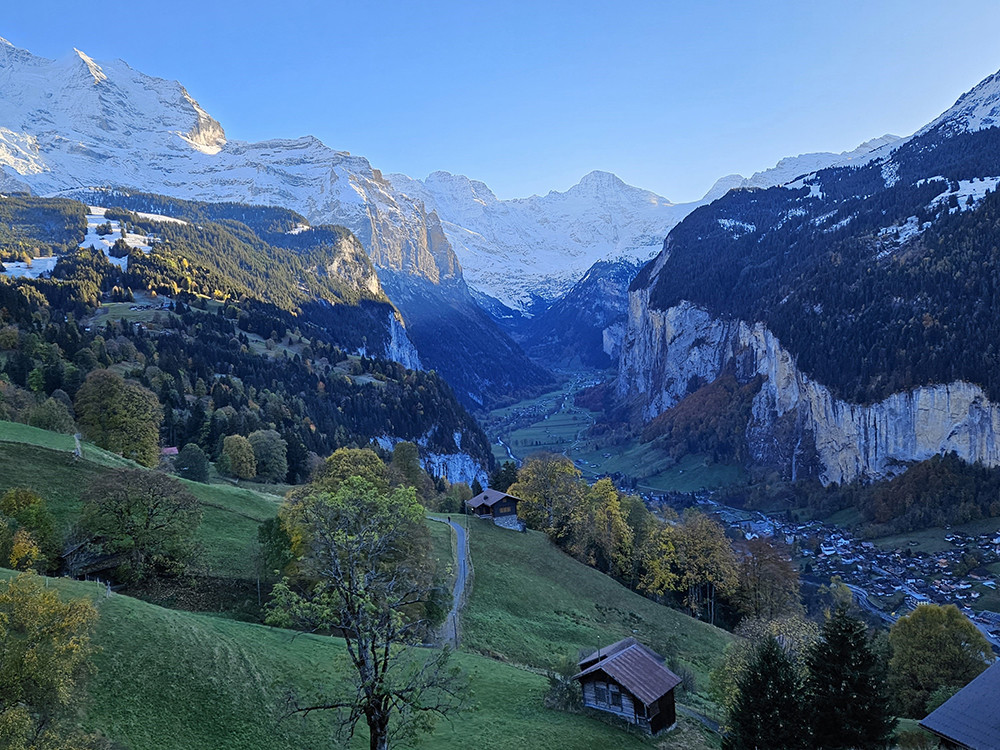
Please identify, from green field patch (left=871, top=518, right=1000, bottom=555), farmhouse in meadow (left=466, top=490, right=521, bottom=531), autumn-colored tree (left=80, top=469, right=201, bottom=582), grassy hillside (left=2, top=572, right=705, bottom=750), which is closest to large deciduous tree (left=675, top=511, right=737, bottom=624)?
farmhouse in meadow (left=466, top=490, right=521, bottom=531)

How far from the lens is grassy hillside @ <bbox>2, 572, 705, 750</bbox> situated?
2247cm

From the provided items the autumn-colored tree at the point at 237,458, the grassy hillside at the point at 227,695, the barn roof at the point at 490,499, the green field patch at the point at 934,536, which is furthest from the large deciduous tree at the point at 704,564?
the green field patch at the point at 934,536

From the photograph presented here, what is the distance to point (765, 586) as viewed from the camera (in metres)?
70.1

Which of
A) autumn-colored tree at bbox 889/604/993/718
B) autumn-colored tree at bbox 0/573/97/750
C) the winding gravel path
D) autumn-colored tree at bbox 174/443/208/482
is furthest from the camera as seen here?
autumn-colored tree at bbox 174/443/208/482

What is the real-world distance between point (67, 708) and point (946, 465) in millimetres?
178452

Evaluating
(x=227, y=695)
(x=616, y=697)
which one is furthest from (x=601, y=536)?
(x=227, y=695)

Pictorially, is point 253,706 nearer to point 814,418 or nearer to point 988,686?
point 988,686

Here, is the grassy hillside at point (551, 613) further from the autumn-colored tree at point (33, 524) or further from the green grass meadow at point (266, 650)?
the autumn-colored tree at point (33, 524)

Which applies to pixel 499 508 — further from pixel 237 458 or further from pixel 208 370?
pixel 208 370

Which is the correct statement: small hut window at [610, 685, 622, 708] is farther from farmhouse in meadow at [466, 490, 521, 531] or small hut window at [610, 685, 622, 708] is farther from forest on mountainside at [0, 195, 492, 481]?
forest on mountainside at [0, 195, 492, 481]

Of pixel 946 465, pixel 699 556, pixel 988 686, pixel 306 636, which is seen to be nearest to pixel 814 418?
pixel 946 465

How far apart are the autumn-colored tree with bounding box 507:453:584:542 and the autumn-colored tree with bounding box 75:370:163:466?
45.7 metres

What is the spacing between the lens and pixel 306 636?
3562cm

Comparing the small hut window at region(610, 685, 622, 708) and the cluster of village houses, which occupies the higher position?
the small hut window at region(610, 685, 622, 708)
